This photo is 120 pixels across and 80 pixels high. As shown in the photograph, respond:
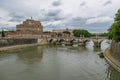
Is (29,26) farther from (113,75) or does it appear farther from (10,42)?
(113,75)

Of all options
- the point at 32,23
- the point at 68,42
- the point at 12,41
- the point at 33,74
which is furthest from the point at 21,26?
the point at 33,74

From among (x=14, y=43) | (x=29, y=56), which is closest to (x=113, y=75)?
(x=29, y=56)

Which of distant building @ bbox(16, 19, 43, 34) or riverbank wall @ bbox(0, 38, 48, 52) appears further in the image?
distant building @ bbox(16, 19, 43, 34)

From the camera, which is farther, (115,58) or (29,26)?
(29,26)

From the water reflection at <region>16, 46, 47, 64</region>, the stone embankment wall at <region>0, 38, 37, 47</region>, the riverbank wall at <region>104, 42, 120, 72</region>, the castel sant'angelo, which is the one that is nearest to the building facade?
the castel sant'angelo

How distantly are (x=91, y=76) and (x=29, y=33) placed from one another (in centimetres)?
8235

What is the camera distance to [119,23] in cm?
2520

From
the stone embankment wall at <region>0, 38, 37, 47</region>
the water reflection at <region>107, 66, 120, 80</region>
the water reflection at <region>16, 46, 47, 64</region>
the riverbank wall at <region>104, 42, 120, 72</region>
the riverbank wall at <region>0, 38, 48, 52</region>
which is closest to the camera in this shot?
the water reflection at <region>107, 66, 120, 80</region>

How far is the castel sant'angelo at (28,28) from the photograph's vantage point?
103500 mm

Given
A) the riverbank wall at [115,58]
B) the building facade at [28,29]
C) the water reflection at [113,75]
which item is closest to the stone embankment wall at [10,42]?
the building facade at [28,29]

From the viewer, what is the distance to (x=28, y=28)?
372 feet

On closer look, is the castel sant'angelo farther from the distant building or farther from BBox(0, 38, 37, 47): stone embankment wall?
BBox(0, 38, 37, 47): stone embankment wall

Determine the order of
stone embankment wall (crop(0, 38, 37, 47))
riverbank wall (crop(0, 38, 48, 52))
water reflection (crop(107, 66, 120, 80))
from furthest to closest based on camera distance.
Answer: stone embankment wall (crop(0, 38, 37, 47)), riverbank wall (crop(0, 38, 48, 52)), water reflection (crop(107, 66, 120, 80))

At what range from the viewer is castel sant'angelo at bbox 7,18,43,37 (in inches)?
4075
